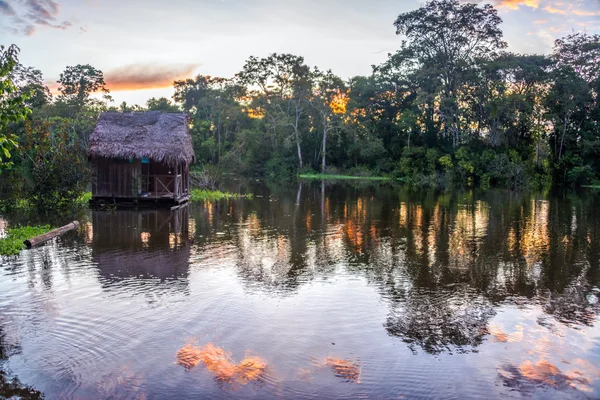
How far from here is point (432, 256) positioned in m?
11.6

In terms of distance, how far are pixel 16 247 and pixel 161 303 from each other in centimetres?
551

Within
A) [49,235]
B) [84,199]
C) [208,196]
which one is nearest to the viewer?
[49,235]

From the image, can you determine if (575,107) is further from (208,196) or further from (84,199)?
(84,199)

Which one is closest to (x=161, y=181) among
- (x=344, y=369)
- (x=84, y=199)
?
(x=84, y=199)

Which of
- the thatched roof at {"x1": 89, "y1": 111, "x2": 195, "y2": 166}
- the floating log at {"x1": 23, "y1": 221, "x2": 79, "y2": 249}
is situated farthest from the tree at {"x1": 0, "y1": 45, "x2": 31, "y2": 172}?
the thatched roof at {"x1": 89, "y1": 111, "x2": 195, "y2": 166}

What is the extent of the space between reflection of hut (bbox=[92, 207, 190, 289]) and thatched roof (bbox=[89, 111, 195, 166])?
2980 millimetres

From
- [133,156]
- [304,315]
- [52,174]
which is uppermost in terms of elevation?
[133,156]

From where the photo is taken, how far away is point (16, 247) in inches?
443

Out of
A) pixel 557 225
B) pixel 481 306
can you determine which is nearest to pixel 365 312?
pixel 481 306

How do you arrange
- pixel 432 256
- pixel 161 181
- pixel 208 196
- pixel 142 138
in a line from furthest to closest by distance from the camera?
pixel 208 196 → pixel 161 181 → pixel 142 138 → pixel 432 256

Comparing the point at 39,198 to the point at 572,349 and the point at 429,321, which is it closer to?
the point at 429,321

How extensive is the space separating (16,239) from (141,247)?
2.91 metres

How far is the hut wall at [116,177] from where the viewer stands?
819 inches

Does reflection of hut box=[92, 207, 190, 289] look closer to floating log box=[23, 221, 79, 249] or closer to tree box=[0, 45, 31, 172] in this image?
floating log box=[23, 221, 79, 249]
